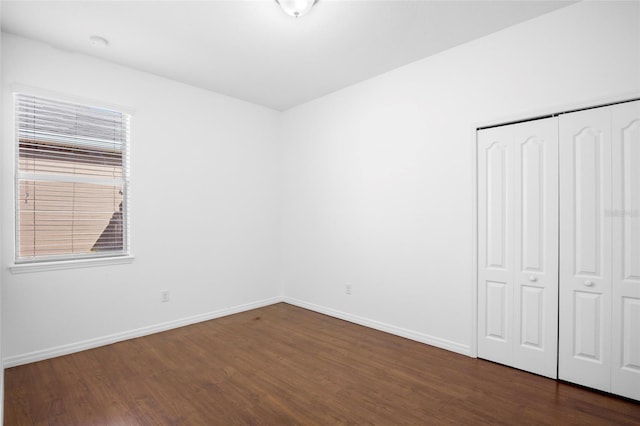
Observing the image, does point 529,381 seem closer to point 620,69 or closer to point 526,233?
point 526,233

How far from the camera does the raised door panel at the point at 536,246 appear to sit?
2715mm

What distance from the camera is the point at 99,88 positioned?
348 centimetres

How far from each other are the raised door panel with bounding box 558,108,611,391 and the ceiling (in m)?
1.10

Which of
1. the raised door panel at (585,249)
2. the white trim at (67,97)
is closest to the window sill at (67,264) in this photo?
the white trim at (67,97)

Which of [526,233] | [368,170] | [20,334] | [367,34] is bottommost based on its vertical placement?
[20,334]

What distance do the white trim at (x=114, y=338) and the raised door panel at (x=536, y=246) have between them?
3.44 meters

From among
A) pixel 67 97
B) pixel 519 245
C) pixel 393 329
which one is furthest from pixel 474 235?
pixel 67 97

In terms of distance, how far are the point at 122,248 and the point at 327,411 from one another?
Answer: 288 cm

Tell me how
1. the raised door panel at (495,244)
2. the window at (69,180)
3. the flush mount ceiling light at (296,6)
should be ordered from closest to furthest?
the flush mount ceiling light at (296,6), the raised door panel at (495,244), the window at (69,180)

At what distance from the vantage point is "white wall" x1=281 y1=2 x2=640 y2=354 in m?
2.60

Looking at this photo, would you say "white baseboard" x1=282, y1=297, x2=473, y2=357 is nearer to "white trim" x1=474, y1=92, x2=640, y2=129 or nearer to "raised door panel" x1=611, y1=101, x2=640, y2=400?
"raised door panel" x1=611, y1=101, x2=640, y2=400

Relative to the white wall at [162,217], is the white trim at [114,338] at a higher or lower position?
lower

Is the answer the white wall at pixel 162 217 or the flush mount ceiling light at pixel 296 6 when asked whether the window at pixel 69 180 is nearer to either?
the white wall at pixel 162 217

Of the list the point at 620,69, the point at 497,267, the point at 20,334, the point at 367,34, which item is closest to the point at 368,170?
the point at 367,34
